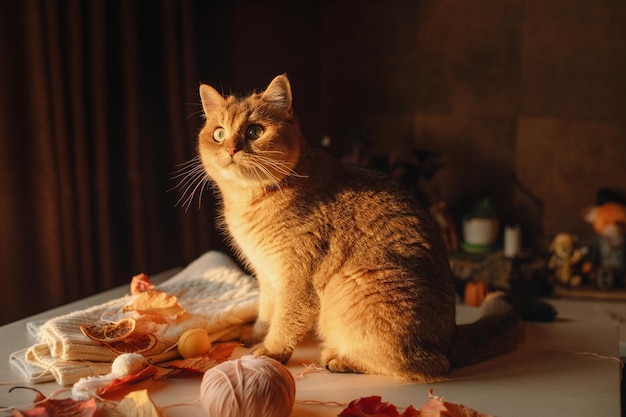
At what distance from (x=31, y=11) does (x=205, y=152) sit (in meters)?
0.75

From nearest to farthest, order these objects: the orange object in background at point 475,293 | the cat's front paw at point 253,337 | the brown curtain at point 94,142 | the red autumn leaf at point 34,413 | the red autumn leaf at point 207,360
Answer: the red autumn leaf at point 34,413
the red autumn leaf at point 207,360
the cat's front paw at point 253,337
the brown curtain at point 94,142
the orange object in background at point 475,293

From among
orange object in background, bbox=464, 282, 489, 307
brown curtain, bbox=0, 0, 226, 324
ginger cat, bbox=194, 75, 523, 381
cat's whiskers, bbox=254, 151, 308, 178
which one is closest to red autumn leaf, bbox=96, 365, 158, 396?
ginger cat, bbox=194, 75, 523, 381

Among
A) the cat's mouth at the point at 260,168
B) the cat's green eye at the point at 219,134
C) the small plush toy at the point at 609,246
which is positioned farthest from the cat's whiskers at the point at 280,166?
the small plush toy at the point at 609,246

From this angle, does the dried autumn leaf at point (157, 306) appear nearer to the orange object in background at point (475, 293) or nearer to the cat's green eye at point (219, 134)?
the cat's green eye at point (219, 134)

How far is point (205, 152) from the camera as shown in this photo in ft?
4.49

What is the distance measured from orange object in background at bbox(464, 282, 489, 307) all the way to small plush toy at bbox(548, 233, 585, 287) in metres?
0.62

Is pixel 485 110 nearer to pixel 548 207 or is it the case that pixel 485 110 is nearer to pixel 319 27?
pixel 548 207

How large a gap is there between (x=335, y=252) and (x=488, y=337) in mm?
407

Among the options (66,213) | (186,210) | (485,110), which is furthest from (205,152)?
(485,110)

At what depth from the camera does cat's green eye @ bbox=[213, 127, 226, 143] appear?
134cm

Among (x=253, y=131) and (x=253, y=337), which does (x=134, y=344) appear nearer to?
(x=253, y=337)

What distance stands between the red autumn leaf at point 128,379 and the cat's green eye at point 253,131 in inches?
20.7

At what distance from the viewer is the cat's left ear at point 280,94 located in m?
1.30

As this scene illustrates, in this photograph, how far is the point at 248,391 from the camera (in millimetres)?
999
